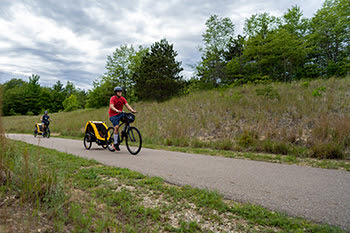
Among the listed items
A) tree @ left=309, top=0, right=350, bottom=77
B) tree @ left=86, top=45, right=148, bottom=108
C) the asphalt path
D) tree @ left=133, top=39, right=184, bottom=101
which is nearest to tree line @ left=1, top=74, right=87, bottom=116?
tree @ left=86, top=45, right=148, bottom=108

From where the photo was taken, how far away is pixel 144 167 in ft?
16.3

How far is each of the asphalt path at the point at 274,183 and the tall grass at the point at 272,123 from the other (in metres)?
2.60

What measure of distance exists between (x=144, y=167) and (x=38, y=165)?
2465mm

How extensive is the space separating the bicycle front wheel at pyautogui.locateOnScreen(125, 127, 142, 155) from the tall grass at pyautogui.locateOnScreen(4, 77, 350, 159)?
11.2 feet

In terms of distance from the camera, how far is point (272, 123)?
9500mm

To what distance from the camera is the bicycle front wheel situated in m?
6.83

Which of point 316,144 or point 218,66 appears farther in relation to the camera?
point 218,66

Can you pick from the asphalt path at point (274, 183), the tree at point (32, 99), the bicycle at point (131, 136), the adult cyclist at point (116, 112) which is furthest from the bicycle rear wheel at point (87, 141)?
the tree at point (32, 99)

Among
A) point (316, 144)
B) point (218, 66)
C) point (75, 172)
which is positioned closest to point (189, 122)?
point (316, 144)

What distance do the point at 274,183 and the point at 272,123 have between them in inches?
258

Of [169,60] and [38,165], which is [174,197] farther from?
[169,60]

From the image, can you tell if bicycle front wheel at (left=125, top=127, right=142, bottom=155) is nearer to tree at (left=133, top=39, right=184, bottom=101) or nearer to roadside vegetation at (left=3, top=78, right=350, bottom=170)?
roadside vegetation at (left=3, top=78, right=350, bottom=170)

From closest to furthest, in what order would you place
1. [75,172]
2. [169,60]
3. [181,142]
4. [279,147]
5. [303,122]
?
[75,172], [279,147], [303,122], [181,142], [169,60]

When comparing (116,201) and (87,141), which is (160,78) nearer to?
(87,141)
